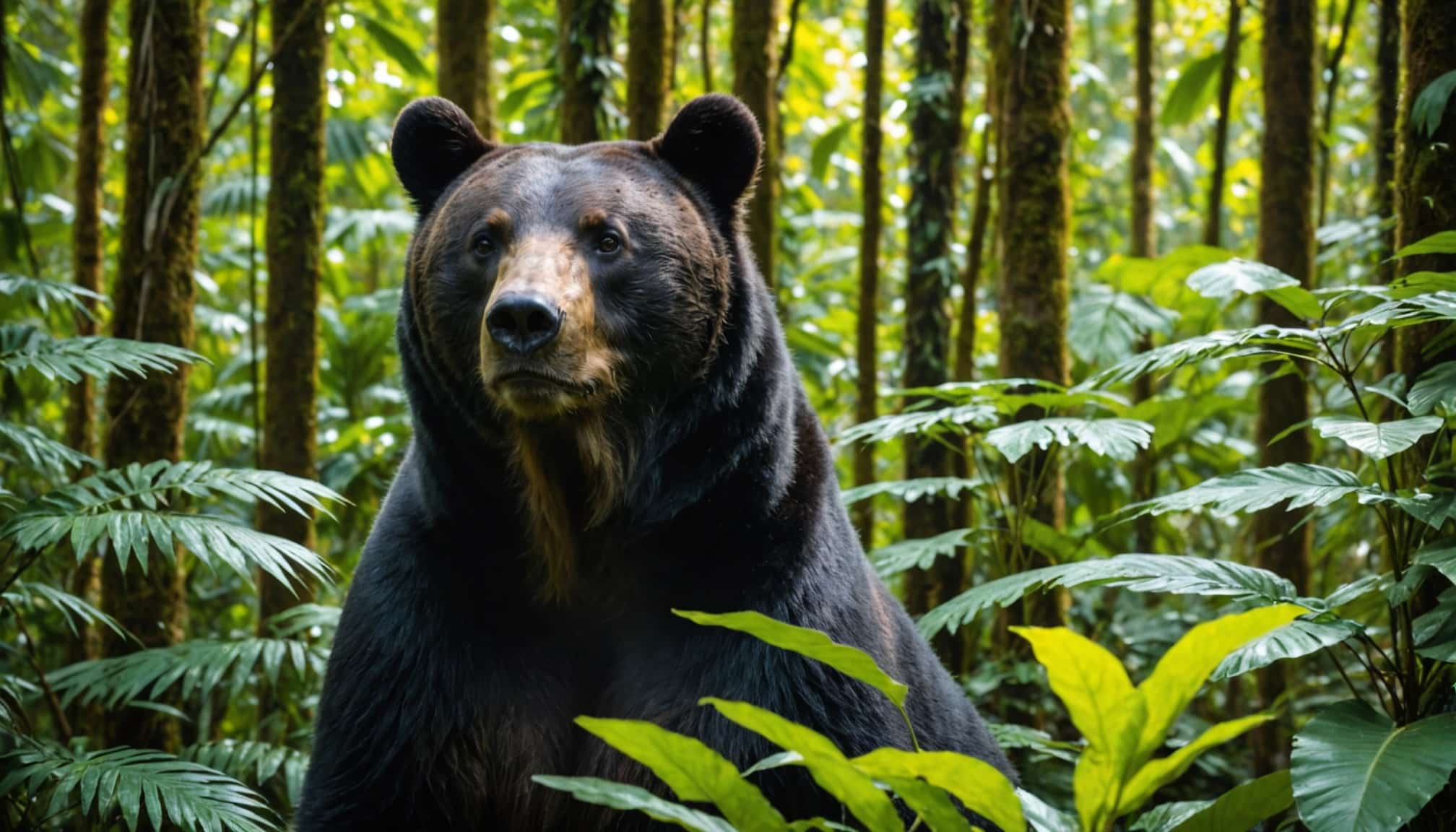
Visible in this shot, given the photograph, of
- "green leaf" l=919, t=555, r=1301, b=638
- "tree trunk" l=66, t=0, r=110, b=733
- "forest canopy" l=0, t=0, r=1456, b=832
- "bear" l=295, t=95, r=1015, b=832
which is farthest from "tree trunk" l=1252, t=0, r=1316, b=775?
"tree trunk" l=66, t=0, r=110, b=733

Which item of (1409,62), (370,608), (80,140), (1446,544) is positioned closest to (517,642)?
(370,608)

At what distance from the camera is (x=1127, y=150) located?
13875mm

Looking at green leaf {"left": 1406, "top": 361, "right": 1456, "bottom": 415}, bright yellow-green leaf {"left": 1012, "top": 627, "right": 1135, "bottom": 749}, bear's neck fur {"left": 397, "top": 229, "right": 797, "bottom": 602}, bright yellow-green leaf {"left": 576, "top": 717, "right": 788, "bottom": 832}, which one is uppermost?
green leaf {"left": 1406, "top": 361, "right": 1456, "bottom": 415}

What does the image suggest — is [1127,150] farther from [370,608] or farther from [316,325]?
[370,608]

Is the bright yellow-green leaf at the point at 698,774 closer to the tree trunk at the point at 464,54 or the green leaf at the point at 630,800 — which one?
the green leaf at the point at 630,800

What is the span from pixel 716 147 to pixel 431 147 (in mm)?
884

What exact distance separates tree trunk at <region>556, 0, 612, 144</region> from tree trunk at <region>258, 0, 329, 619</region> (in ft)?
3.91

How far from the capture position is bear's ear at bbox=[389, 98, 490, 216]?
382 cm

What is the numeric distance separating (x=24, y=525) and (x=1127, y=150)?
1257 cm

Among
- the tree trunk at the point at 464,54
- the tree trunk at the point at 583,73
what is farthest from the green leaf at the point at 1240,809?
the tree trunk at the point at 464,54

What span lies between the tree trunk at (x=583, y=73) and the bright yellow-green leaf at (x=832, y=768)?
468 cm

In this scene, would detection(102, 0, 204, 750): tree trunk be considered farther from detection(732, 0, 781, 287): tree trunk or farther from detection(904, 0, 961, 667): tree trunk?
detection(904, 0, 961, 667): tree trunk

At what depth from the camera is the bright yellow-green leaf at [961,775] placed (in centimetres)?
214

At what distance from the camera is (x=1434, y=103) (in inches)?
142
